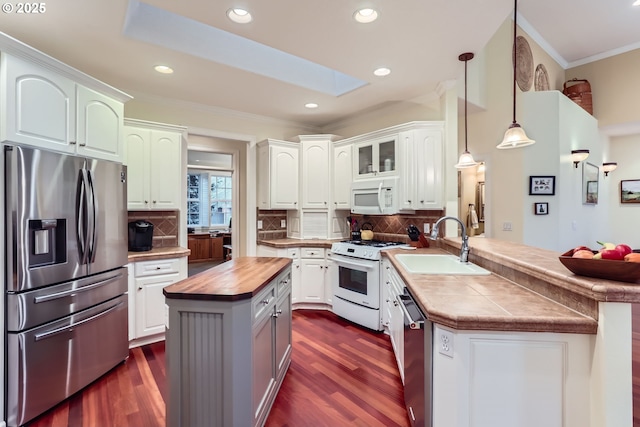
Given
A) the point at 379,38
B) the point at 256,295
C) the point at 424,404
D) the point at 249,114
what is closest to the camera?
the point at 424,404

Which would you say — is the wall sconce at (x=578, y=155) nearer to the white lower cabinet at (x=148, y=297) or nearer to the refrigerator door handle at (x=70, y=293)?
the white lower cabinet at (x=148, y=297)

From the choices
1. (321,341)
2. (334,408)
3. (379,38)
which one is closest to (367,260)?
(321,341)

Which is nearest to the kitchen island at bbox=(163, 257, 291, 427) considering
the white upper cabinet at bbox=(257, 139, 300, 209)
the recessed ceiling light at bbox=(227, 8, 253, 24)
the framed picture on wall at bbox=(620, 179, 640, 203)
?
the recessed ceiling light at bbox=(227, 8, 253, 24)

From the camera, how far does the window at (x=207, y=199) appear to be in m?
8.41

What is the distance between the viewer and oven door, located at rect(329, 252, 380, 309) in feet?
11.0

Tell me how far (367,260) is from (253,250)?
1774 millimetres

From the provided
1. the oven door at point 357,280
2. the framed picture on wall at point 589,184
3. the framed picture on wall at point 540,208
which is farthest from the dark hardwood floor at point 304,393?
the framed picture on wall at point 589,184

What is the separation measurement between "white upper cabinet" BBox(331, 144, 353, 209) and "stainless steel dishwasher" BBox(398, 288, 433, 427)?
2.47 meters

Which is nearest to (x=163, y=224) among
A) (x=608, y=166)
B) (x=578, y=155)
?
(x=578, y=155)

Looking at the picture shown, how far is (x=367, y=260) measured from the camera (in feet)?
11.2

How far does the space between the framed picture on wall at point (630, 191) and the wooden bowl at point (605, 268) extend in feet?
22.5

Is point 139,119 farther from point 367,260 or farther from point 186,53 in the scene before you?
point 367,260

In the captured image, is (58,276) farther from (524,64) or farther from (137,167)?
(524,64)

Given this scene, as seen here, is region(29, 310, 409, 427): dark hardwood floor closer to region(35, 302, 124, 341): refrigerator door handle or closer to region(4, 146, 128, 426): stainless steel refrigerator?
region(4, 146, 128, 426): stainless steel refrigerator
